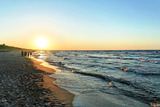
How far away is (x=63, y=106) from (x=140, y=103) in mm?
4027

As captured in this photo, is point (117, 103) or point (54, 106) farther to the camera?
point (117, 103)

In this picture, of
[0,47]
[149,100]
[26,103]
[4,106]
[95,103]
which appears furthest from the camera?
[0,47]

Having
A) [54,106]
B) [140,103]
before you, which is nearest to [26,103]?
[54,106]

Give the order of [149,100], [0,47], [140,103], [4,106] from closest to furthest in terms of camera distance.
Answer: [4,106], [140,103], [149,100], [0,47]

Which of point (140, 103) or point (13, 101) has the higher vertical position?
point (13, 101)

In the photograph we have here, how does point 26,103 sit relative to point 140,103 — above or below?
above

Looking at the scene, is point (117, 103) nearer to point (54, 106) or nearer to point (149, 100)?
point (149, 100)

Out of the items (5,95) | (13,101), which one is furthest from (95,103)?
(5,95)

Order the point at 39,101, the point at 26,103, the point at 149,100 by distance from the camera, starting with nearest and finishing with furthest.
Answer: the point at 26,103 → the point at 39,101 → the point at 149,100

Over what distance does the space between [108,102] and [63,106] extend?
7.62ft

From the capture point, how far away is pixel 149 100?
5996mm

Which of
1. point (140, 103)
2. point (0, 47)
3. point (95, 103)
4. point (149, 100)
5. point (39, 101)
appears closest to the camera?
point (39, 101)

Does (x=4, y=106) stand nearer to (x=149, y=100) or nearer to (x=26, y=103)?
(x=26, y=103)

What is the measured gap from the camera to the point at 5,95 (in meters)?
5.22
